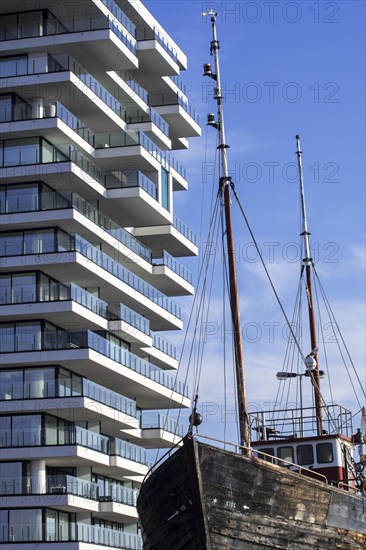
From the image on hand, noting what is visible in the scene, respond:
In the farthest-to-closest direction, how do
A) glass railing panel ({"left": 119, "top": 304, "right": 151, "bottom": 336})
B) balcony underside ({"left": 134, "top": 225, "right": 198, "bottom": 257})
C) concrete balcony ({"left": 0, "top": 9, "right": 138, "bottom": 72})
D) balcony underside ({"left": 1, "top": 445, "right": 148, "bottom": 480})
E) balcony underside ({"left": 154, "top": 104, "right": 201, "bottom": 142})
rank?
balcony underside ({"left": 154, "top": 104, "right": 201, "bottom": 142}), balcony underside ({"left": 134, "top": 225, "right": 198, "bottom": 257}), glass railing panel ({"left": 119, "top": 304, "right": 151, "bottom": 336}), concrete balcony ({"left": 0, "top": 9, "right": 138, "bottom": 72}), balcony underside ({"left": 1, "top": 445, "right": 148, "bottom": 480})

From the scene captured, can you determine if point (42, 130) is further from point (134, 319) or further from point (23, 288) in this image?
point (134, 319)

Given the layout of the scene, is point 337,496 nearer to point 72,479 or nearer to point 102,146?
point 72,479

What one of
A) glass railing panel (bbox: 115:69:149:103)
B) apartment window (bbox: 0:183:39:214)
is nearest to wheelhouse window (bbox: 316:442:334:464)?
apartment window (bbox: 0:183:39:214)

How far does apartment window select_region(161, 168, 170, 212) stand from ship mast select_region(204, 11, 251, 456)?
27.3 metres

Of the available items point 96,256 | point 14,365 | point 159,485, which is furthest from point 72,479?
point 159,485

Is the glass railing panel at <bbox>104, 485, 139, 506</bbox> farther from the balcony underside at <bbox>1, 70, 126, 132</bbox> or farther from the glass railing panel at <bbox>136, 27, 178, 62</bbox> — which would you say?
the glass railing panel at <bbox>136, 27, 178, 62</bbox>

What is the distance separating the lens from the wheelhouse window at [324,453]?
141 feet

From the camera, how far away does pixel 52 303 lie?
64.9 m

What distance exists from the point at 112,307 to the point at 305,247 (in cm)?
1510

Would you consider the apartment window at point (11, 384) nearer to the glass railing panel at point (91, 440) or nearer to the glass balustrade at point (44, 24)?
the glass railing panel at point (91, 440)

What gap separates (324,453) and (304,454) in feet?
2.49

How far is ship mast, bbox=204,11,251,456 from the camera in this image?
41312mm

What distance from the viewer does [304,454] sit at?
4319cm

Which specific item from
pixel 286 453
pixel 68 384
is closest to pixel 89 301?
pixel 68 384
